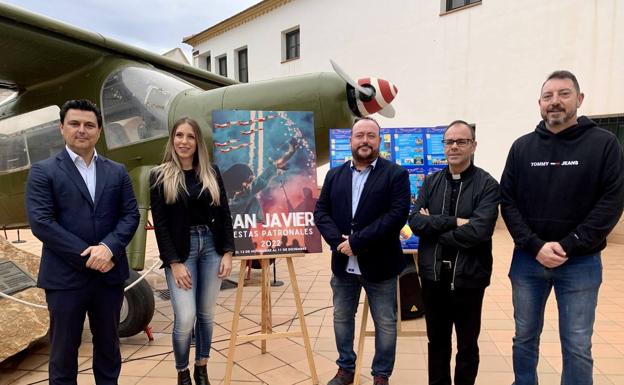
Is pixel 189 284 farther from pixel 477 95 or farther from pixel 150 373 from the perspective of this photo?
pixel 477 95

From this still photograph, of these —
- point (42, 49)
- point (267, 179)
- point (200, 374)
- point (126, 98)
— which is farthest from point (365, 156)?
point (42, 49)

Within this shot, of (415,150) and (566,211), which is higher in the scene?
(415,150)

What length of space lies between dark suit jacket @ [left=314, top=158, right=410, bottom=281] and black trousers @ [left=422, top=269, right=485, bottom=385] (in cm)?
27

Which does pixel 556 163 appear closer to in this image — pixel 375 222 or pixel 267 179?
pixel 375 222

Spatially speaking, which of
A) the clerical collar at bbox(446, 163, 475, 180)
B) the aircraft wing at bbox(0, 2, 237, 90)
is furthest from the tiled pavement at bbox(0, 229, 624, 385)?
the aircraft wing at bbox(0, 2, 237, 90)

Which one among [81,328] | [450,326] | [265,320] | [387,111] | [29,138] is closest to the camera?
[81,328]

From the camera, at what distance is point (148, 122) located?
4.04 m

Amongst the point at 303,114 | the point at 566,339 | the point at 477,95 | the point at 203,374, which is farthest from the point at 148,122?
the point at 477,95

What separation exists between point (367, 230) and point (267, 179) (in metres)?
0.89

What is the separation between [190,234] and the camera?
7.82 ft

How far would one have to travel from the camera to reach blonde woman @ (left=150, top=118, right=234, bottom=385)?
2322mm

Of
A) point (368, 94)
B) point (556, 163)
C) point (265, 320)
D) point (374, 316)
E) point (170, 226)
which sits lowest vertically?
point (265, 320)

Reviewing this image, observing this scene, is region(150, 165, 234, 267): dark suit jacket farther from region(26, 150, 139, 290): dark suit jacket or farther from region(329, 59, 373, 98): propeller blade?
region(329, 59, 373, 98): propeller blade

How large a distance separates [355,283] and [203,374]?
1.13 meters
